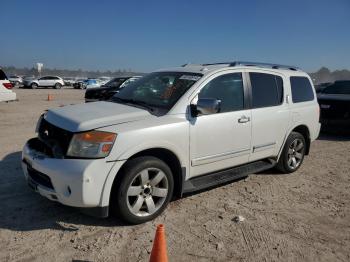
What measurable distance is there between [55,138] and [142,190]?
1170 mm

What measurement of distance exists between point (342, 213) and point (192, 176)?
2054mm

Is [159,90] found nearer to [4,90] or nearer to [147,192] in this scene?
[147,192]

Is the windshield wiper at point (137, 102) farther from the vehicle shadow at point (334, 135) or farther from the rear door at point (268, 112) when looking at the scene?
the vehicle shadow at point (334, 135)

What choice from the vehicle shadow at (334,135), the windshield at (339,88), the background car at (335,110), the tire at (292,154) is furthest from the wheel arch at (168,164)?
the windshield at (339,88)

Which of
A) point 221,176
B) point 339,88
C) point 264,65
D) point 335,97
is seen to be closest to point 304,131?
point 264,65

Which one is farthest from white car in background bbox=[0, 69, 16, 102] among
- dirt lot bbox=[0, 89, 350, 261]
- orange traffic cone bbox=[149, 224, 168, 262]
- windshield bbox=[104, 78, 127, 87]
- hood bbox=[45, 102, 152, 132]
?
orange traffic cone bbox=[149, 224, 168, 262]

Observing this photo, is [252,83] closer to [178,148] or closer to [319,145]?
[178,148]

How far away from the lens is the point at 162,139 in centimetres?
406

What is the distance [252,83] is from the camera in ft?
17.3

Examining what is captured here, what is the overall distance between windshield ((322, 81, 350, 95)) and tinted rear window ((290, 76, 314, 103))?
5.08 meters

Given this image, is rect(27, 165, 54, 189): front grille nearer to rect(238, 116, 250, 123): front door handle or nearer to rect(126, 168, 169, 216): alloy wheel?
rect(126, 168, 169, 216): alloy wheel

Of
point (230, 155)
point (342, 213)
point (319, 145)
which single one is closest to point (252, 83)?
point (230, 155)

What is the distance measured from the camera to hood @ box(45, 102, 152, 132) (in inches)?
151

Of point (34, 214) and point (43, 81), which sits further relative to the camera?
point (43, 81)
